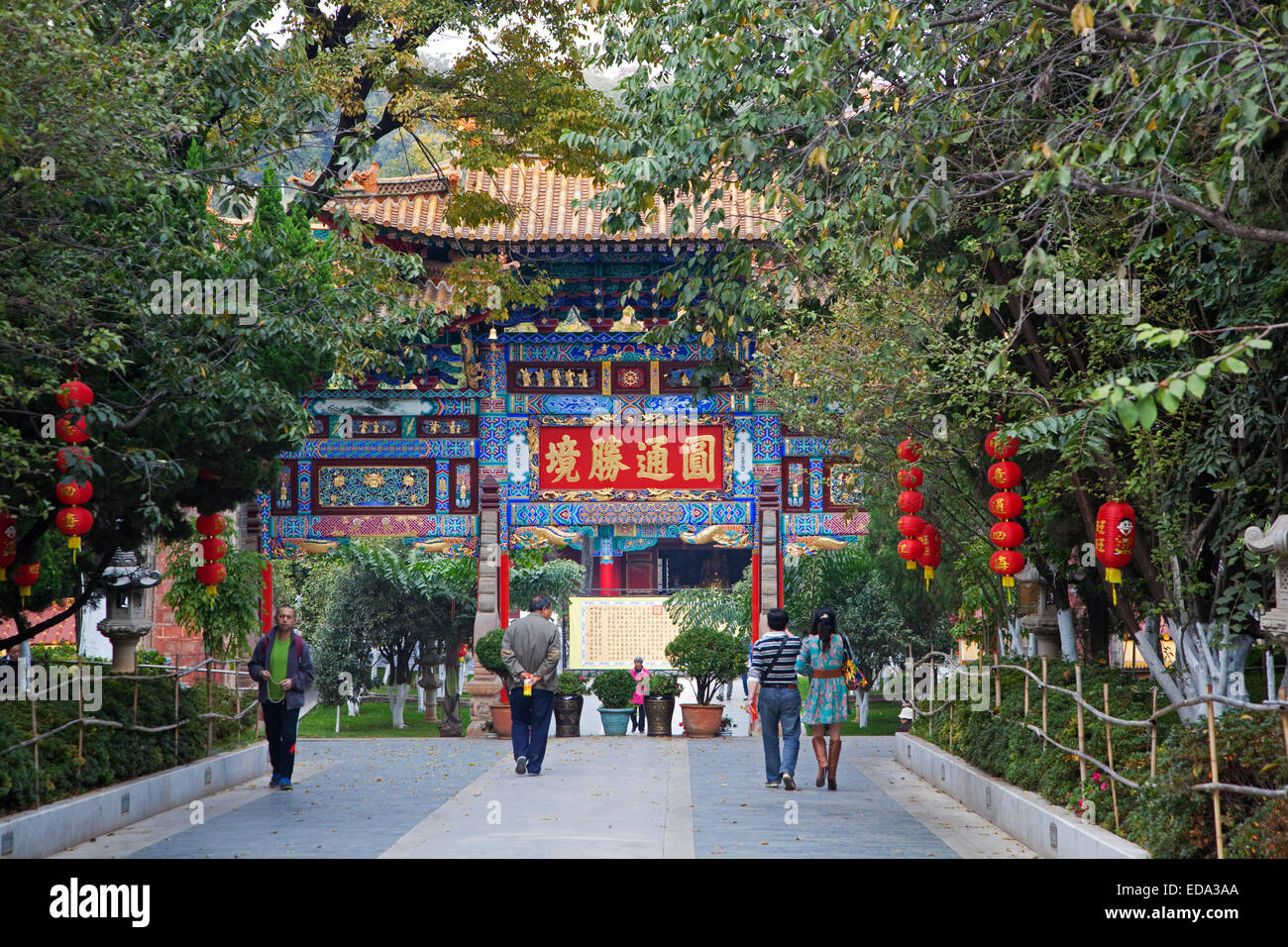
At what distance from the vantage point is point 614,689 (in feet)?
56.7

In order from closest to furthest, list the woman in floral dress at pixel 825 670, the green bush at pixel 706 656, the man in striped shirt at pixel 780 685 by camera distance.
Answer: the man in striped shirt at pixel 780 685 → the woman in floral dress at pixel 825 670 → the green bush at pixel 706 656

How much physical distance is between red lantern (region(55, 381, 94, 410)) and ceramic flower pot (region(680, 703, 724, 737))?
410 inches

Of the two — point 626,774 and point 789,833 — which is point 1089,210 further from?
point 626,774

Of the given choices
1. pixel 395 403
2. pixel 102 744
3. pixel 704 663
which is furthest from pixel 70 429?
pixel 704 663

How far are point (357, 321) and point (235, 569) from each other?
26.1 ft

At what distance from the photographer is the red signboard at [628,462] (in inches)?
691

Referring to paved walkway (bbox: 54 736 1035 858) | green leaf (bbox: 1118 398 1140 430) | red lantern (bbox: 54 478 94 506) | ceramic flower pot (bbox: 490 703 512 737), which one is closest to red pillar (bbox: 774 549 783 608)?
paved walkway (bbox: 54 736 1035 858)

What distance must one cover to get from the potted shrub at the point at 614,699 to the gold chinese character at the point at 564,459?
271 centimetres

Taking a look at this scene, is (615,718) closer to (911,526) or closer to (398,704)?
(398,704)

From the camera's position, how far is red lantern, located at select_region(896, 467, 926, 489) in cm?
1159

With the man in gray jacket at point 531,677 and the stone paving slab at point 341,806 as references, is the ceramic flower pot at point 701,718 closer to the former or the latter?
the stone paving slab at point 341,806

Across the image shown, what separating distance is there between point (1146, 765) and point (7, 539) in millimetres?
7400

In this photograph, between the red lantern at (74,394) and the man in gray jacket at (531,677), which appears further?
the man in gray jacket at (531,677)

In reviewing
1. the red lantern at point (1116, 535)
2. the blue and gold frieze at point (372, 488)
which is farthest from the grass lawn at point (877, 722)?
the red lantern at point (1116, 535)
